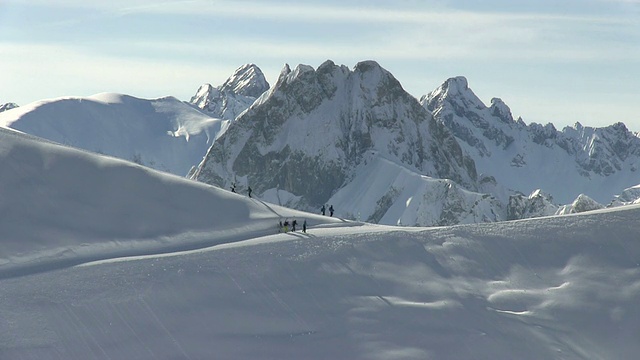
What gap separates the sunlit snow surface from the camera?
184ft

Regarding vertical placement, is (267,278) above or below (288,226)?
below

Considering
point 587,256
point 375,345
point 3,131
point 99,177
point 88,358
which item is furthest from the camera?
point 3,131

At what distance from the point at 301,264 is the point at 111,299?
1298 centimetres

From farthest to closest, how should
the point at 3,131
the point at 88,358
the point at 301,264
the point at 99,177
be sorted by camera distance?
the point at 3,131
the point at 99,177
the point at 301,264
the point at 88,358

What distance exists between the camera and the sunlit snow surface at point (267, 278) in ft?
184

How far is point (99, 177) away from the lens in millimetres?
78562

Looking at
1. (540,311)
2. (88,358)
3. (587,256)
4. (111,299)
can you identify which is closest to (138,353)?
(88,358)

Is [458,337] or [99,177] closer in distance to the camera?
[458,337]

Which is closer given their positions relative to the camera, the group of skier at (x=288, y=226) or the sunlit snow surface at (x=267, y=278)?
the sunlit snow surface at (x=267, y=278)

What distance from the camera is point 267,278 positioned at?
6378cm

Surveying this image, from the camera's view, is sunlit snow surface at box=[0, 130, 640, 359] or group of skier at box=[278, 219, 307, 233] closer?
sunlit snow surface at box=[0, 130, 640, 359]

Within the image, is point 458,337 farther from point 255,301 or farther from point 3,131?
point 3,131

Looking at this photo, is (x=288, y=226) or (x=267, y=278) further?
(x=288, y=226)

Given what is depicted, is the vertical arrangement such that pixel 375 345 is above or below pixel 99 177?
below
